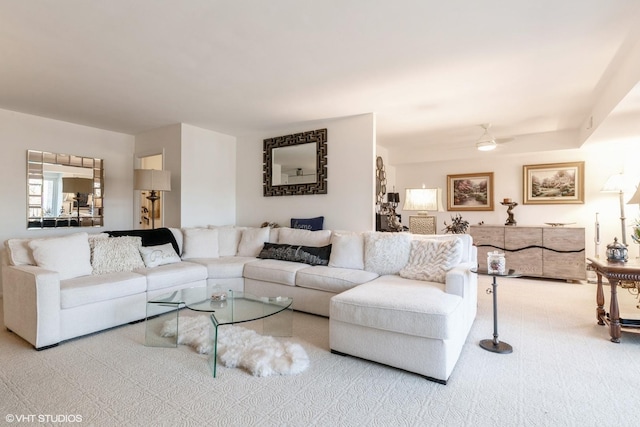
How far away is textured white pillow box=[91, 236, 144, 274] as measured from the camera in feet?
10.4

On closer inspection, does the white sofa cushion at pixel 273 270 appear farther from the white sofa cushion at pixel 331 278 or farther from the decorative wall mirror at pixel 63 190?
the decorative wall mirror at pixel 63 190

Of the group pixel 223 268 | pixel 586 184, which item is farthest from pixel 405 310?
pixel 586 184

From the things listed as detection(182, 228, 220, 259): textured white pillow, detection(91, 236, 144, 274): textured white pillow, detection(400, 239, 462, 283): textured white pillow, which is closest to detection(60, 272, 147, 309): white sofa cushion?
detection(91, 236, 144, 274): textured white pillow

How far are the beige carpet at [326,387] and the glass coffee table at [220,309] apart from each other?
13 cm

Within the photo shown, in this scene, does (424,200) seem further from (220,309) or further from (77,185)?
(77,185)

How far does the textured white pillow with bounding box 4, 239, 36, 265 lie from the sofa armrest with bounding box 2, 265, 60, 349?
0.13 m

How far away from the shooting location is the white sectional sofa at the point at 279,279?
2.23m

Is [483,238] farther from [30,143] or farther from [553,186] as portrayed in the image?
[30,143]

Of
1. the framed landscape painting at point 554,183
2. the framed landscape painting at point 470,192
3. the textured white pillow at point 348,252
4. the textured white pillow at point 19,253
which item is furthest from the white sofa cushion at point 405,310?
the framed landscape painting at point 554,183

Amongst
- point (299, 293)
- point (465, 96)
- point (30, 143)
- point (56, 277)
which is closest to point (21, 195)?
point (30, 143)

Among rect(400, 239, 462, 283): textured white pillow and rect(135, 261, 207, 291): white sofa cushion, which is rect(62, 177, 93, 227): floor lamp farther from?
rect(400, 239, 462, 283): textured white pillow

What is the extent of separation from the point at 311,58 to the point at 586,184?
16.7 ft

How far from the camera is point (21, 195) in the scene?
4211mm

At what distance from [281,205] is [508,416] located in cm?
389
